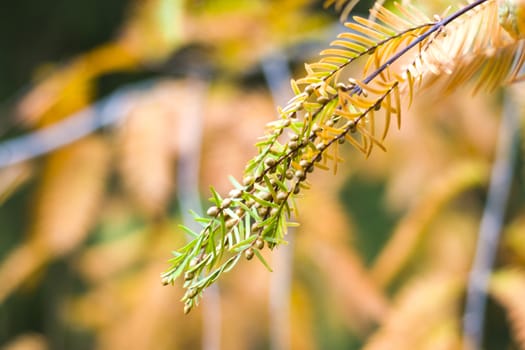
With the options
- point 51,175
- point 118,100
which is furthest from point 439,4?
point 51,175

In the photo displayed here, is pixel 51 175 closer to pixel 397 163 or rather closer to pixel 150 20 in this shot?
pixel 150 20

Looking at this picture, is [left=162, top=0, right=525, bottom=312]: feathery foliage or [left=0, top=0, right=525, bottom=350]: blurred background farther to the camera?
[left=0, top=0, right=525, bottom=350]: blurred background

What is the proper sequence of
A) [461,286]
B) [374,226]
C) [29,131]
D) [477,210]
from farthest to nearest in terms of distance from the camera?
[374,226]
[29,131]
[477,210]
[461,286]

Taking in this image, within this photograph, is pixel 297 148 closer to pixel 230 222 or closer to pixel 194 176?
pixel 230 222

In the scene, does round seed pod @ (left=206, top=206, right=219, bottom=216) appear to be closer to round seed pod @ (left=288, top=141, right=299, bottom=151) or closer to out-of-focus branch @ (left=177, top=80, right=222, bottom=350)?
round seed pod @ (left=288, top=141, right=299, bottom=151)

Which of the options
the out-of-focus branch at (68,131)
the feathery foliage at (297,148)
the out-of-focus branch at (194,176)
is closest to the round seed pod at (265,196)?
the feathery foliage at (297,148)

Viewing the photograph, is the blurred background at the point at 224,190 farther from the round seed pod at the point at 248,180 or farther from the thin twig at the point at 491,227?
the round seed pod at the point at 248,180

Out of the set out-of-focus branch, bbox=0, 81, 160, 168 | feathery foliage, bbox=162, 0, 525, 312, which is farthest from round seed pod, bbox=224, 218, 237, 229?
out-of-focus branch, bbox=0, 81, 160, 168
